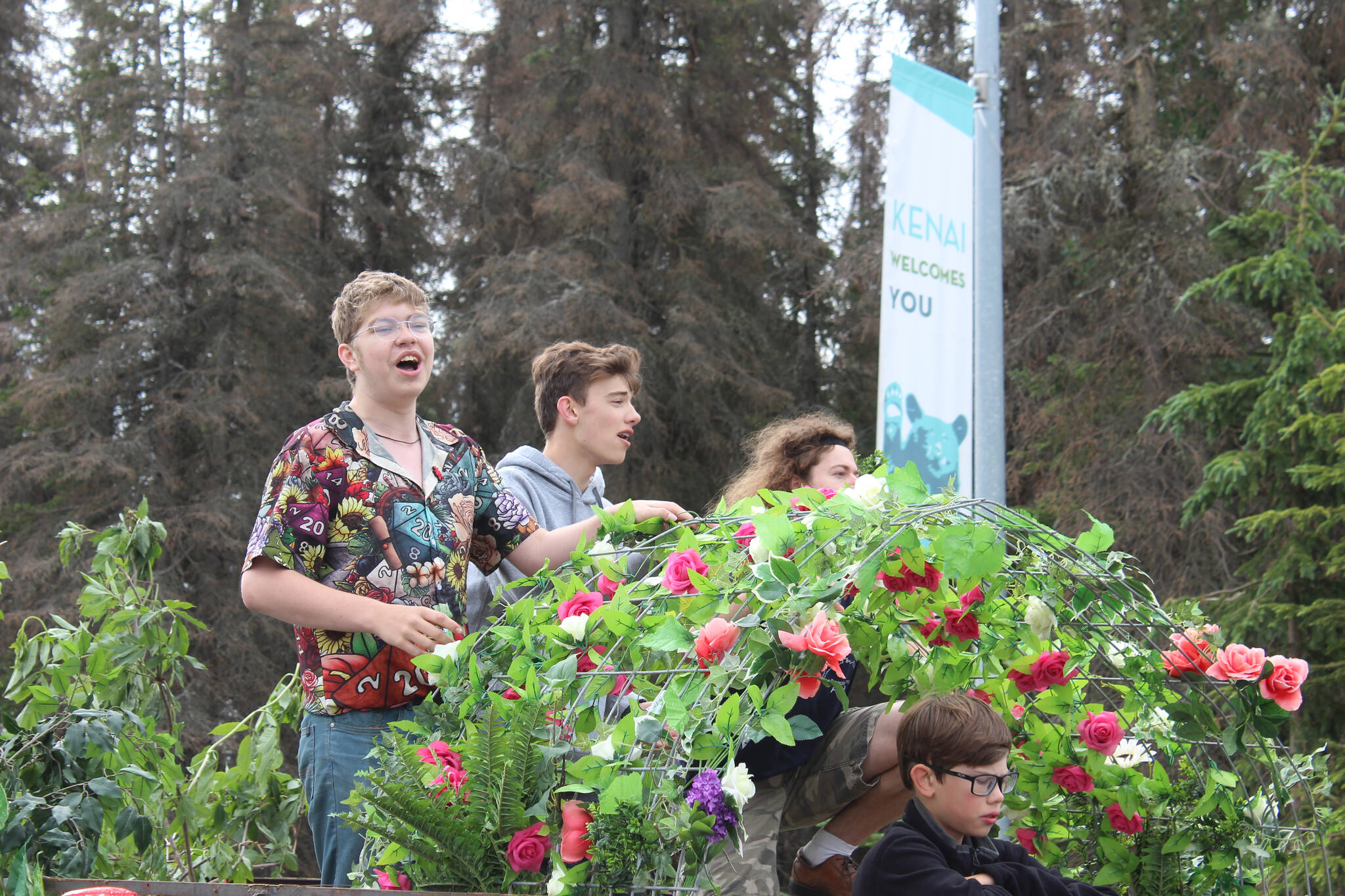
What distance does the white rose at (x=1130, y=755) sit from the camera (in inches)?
121

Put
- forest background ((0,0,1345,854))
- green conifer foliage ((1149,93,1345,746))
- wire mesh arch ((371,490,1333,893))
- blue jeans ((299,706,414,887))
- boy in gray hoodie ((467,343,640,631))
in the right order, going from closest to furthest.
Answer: wire mesh arch ((371,490,1333,893)) → blue jeans ((299,706,414,887)) → boy in gray hoodie ((467,343,640,631)) → green conifer foliage ((1149,93,1345,746)) → forest background ((0,0,1345,854))

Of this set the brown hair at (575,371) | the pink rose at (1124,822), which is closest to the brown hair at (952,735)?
the pink rose at (1124,822)

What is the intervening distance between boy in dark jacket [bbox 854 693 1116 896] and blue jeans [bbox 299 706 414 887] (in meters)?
1.00

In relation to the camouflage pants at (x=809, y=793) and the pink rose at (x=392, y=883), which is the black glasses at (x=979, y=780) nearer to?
the camouflage pants at (x=809, y=793)

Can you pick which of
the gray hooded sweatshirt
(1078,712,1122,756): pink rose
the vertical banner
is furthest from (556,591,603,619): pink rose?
the vertical banner

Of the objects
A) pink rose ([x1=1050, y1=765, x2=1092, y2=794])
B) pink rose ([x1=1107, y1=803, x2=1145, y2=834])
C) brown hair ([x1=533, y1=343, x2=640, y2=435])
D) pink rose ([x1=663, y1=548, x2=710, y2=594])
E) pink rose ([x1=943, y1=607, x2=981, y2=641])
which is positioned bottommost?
pink rose ([x1=1107, y1=803, x2=1145, y2=834])

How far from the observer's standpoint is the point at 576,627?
7.66 feet

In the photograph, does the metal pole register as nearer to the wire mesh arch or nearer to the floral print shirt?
the wire mesh arch

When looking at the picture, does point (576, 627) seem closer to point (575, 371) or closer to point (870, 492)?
point (870, 492)

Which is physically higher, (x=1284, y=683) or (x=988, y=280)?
(x=988, y=280)

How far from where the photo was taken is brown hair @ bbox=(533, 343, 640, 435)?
130 inches

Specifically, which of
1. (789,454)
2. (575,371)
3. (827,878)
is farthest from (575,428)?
(827,878)

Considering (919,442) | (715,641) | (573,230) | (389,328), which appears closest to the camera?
(715,641)

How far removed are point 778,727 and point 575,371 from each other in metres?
1.54
